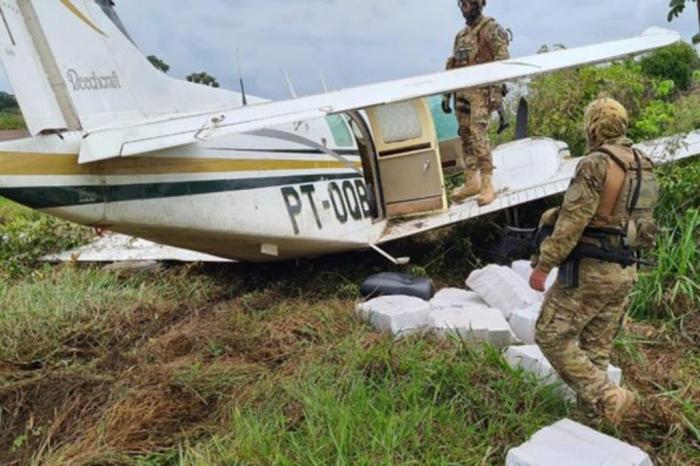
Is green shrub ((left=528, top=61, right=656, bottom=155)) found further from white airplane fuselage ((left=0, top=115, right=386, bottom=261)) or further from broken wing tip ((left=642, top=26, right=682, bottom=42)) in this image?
white airplane fuselage ((left=0, top=115, right=386, bottom=261))

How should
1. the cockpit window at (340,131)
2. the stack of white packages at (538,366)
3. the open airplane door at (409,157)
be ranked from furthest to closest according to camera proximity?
the open airplane door at (409,157)
the cockpit window at (340,131)
the stack of white packages at (538,366)

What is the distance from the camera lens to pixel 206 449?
3.43 metres

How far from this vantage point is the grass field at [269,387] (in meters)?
3.40

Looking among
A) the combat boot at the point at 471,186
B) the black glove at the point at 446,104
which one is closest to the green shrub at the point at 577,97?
the black glove at the point at 446,104

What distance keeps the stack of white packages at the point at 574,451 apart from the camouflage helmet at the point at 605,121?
1.60 m

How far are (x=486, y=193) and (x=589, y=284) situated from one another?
3537mm

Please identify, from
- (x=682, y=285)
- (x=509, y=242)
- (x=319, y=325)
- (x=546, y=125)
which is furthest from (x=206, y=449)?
(x=546, y=125)

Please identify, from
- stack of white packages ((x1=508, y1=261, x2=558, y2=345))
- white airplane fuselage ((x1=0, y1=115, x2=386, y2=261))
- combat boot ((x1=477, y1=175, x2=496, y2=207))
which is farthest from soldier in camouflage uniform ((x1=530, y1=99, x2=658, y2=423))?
combat boot ((x1=477, y1=175, x2=496, y2=207))

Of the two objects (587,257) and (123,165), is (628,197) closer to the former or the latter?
(587,257)

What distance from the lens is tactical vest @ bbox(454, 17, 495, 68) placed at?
275 inches

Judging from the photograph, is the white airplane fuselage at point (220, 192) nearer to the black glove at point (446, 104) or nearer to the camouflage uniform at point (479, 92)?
the camouflage uniform at point (479, 92)

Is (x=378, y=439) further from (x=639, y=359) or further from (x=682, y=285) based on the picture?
(x=682, y=285)

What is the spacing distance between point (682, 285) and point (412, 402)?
282 cm

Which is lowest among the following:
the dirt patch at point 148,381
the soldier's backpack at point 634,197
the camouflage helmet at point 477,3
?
the dirt patch at point 148,381
